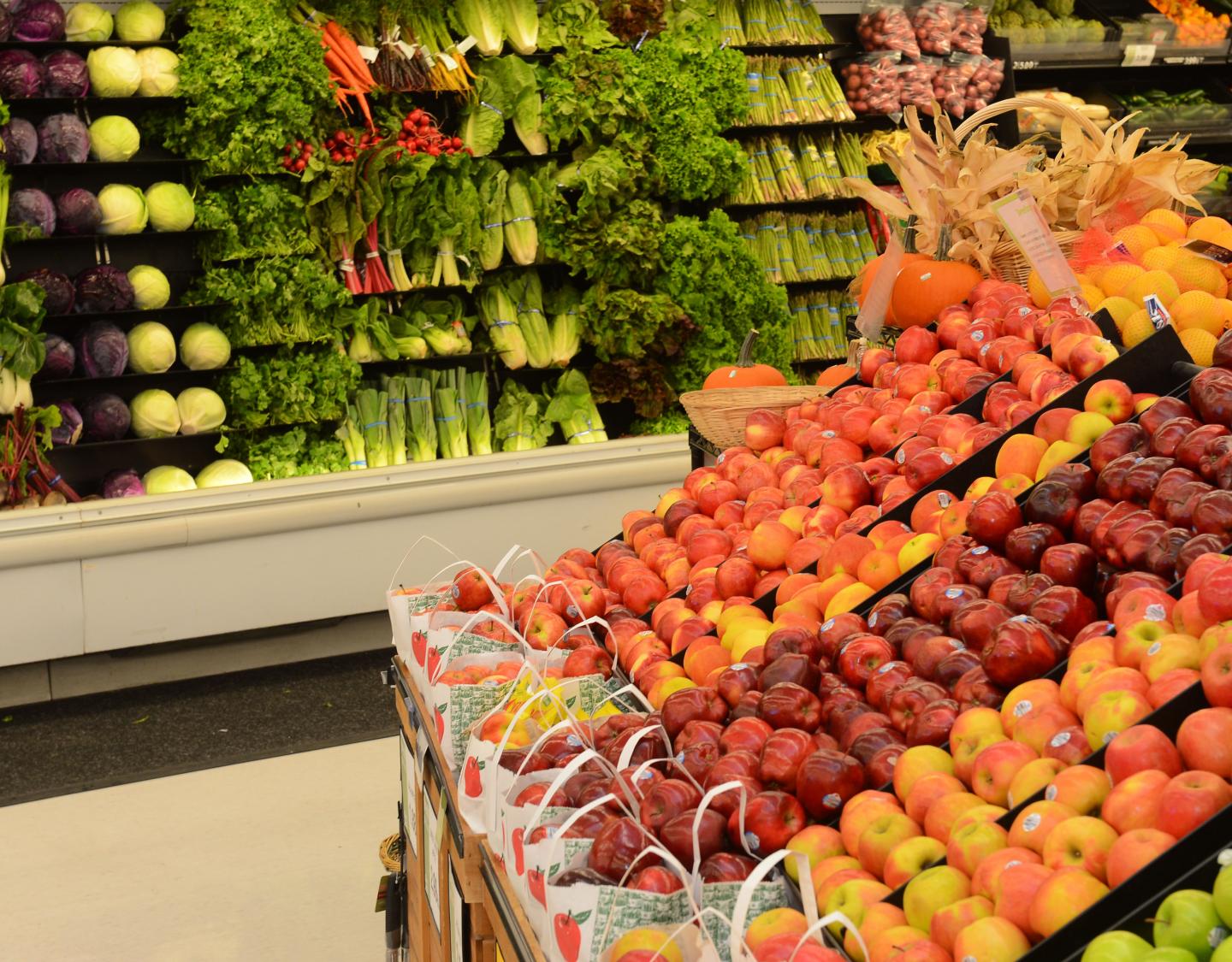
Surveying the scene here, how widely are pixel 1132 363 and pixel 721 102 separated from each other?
3.58m

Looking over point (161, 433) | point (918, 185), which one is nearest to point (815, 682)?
point (918, 185)

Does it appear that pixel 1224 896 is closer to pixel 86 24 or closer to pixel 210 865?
pixel 210 865

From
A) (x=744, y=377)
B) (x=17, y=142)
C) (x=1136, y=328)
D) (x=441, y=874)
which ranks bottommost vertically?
(x=441, y=874)

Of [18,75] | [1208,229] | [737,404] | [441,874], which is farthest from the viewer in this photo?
[18,75]

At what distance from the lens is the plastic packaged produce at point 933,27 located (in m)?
6.06

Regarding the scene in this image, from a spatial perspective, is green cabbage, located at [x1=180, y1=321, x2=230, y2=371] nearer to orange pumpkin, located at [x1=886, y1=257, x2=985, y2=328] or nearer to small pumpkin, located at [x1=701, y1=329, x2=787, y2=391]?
small pumpkin, located at [x1=701, y1=329, x2=787, y2=391]

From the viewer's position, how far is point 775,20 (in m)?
5.89

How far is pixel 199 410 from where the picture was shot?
4848 millimetres

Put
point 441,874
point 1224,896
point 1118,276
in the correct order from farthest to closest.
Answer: point 1118,276 < point 441,874 < point 1224,896

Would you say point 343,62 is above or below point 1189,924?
above

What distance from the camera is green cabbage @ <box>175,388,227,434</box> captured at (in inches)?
191

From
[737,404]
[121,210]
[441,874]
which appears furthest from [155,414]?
[441,874]

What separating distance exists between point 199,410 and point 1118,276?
3.48 m

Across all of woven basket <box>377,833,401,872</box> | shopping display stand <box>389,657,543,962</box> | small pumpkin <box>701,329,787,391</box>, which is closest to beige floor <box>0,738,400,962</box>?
woven basket <box>377,833,401,872</box>
